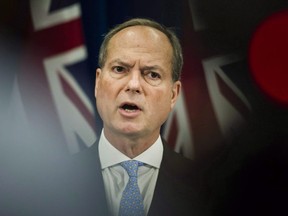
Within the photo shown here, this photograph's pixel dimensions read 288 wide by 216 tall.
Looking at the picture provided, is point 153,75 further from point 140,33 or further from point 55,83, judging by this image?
point 55,83

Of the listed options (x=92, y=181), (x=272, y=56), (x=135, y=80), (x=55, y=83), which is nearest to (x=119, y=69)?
(x=135, y=80)

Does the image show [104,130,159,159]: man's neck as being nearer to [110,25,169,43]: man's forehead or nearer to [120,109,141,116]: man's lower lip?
[120,109,141,116]: man's lower lip

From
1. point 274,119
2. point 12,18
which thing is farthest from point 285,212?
point 12,18

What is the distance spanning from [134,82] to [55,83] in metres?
0.19

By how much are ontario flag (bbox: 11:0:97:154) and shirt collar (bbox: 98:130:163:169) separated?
1.2 inches

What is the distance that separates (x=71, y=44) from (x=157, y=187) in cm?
38

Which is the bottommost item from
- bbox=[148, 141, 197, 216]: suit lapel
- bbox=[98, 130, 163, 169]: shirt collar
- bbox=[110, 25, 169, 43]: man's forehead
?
bbox=[148, 141, 197, 216]: suit lapel

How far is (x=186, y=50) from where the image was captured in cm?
103

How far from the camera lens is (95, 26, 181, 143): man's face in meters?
0.95

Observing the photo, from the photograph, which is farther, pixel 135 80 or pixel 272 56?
pixel 272 56

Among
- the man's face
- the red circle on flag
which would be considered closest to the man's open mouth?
the man's face

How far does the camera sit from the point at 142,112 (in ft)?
3.14

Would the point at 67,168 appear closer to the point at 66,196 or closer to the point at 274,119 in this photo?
the point at 66,196

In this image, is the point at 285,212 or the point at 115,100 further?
the point at 285,212
